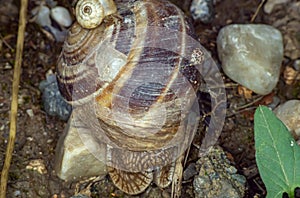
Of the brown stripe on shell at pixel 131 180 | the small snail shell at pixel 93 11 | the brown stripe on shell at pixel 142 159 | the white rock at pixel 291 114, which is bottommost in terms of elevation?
the white rock at pixel 291 114

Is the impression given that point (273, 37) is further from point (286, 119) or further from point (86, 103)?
point (86, 103)

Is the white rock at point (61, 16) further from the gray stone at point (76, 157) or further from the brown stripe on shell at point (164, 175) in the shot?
the brown stripe on shell at point (164, 175)

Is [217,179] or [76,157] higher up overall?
[76,157]

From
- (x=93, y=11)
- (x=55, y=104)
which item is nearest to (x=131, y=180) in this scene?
(x=55, y=104)

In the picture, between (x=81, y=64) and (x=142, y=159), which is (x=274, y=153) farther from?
(x=81, y=64)

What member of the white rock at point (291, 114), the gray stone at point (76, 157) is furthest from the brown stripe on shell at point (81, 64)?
the white rock at point (291, 114)

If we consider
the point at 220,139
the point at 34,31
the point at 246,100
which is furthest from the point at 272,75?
the point at 34,31
